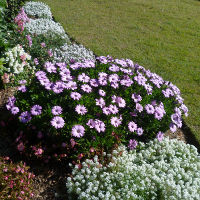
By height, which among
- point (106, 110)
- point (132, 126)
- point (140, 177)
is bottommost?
point (140, 177)

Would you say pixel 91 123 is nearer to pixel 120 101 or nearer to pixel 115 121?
pixel 115 121

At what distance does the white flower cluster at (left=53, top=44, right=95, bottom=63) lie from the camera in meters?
6.48

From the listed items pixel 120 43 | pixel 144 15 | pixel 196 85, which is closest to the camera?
pixel 196 85

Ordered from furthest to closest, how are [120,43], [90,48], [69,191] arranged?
[120,43]
[90,48]
[69,191]

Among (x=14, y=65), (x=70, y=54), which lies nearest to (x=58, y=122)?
(x=14, y=65)

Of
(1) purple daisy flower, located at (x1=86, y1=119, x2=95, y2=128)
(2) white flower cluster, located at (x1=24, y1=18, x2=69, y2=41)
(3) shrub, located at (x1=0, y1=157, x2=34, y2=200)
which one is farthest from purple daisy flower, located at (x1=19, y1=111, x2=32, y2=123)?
(2) white flower cluster, located at (x1=24, y1=18, x2=69, y2=41)

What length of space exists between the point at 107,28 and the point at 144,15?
294cm

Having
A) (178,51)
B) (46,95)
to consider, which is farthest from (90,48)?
(46,95)

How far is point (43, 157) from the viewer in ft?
11.9

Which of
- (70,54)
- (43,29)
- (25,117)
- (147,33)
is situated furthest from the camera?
(147,33)

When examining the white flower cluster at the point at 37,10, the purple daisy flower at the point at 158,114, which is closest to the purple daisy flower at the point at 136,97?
the purple daisy flower at the point at 158,114

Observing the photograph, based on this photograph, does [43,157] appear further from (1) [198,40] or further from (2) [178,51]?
(1) [198,40]

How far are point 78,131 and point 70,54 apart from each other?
12.0 ft

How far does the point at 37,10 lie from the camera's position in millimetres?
9820
